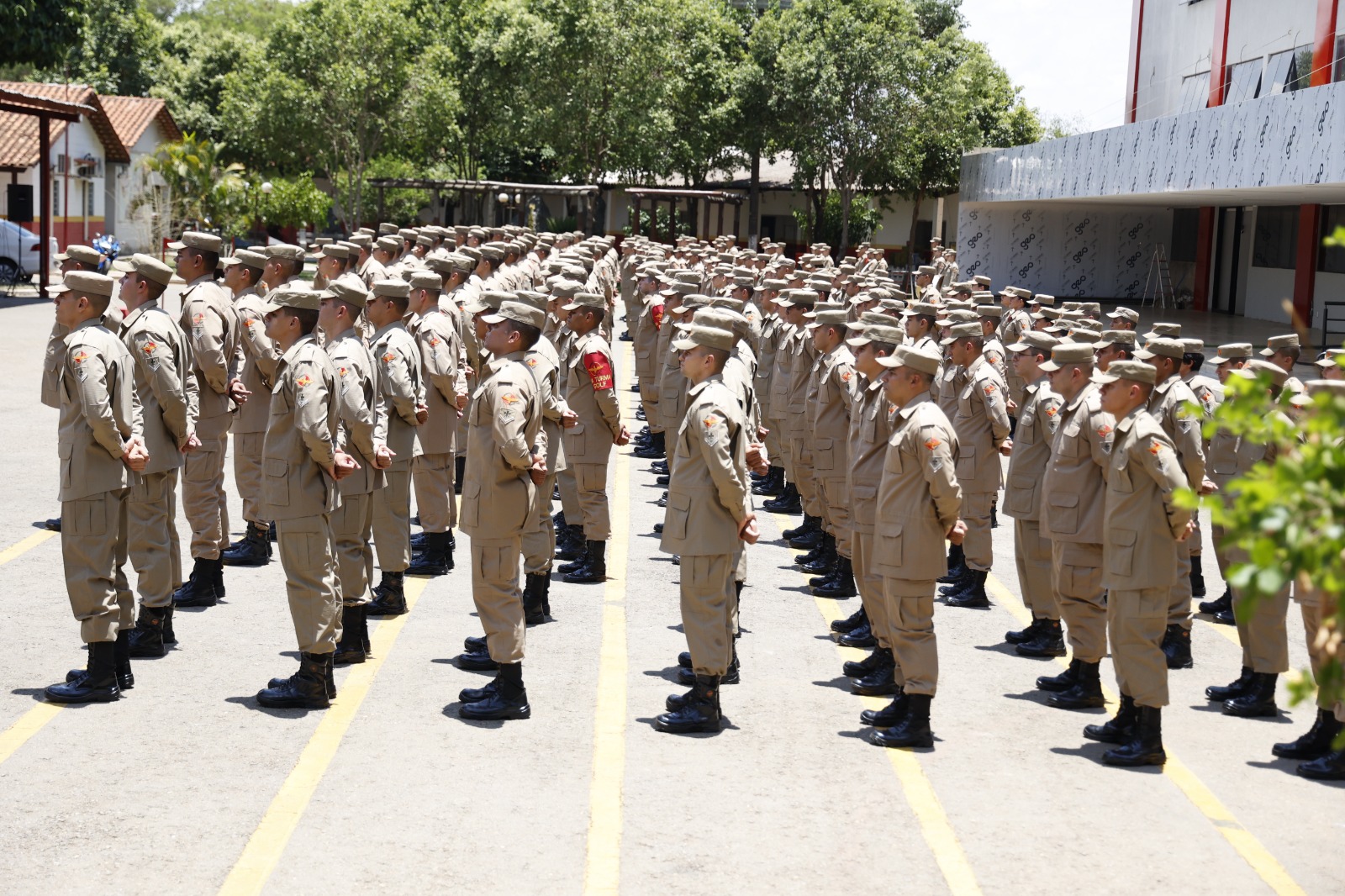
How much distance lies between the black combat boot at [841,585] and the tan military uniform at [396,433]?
310 cm

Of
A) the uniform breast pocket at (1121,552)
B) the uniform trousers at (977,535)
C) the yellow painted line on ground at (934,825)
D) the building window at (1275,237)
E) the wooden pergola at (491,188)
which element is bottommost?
the yellow painted line on ground at (934,825)

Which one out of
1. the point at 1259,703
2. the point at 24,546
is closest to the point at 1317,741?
the point at 1259,703

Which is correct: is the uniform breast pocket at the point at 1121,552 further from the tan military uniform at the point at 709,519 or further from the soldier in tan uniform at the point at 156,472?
the soldier in tan uniform at the point at 156,472

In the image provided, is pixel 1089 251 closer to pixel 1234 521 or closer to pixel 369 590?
pixel 369 590

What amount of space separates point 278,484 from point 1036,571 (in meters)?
4.78

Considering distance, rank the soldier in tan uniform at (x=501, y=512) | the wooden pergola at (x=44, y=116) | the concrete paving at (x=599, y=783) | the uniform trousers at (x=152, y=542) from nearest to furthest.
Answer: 1. the concrete paving at (x=599, y=783)
2. the soldier in tan uniform at (x=501, y=512)
3. the uniform trousers at (x=152, y=542)
4. the wooden pergola at (x=44, y=116)

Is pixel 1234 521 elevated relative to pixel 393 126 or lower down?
lower down

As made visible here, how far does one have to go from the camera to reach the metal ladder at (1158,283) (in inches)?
1495

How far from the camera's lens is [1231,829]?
20.8 ft

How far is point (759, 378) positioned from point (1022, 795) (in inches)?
314

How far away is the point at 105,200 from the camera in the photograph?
47.8 meters

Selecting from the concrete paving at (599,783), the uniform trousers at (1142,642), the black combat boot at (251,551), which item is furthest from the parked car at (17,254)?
the uniform trousers at (1142,642)

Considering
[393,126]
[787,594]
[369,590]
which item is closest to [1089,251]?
[393,126]

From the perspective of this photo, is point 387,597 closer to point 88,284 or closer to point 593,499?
point 593,499
